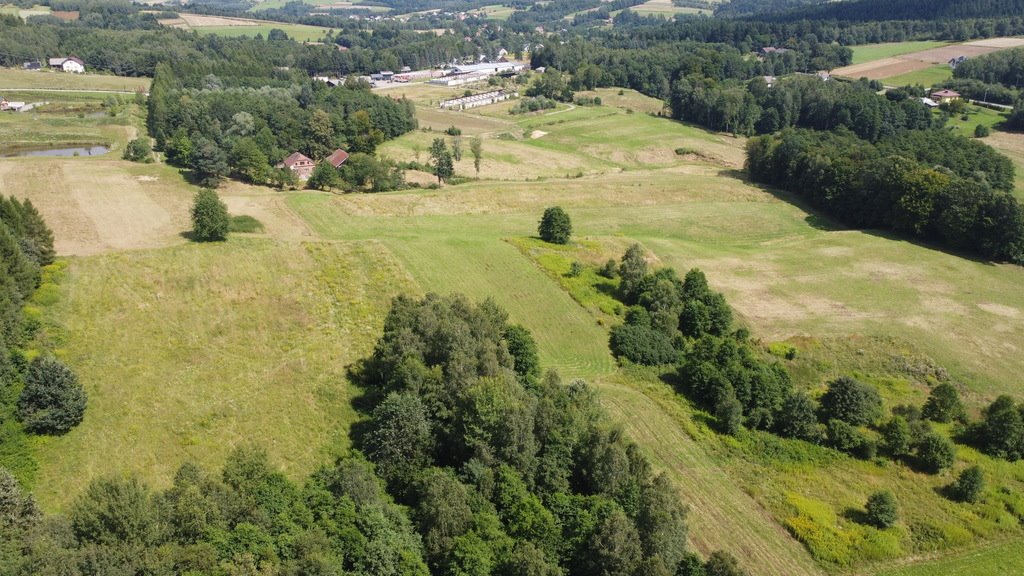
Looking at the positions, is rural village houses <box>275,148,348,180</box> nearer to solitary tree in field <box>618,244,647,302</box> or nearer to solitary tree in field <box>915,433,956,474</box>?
solitary tree in field <box>618,244,647,302</box>

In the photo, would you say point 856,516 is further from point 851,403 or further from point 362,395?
point 362,395

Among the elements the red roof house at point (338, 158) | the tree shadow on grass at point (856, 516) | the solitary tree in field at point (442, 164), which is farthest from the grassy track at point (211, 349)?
the red roof house at point (338, 158)

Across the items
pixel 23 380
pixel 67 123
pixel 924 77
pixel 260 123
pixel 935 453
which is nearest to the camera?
pixel 23 380

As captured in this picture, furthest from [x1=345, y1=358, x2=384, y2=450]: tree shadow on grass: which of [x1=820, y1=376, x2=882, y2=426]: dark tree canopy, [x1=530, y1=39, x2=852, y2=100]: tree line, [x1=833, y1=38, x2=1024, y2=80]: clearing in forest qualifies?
[x1=833, y1=38, x2=1024, y2=80]: clearing in forest

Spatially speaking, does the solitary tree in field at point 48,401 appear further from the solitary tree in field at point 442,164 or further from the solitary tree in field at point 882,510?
the solitary tree in field at point 442,164

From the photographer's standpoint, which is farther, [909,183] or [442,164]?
[442,164]

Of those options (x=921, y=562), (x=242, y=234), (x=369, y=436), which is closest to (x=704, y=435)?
(x=921, y=562)

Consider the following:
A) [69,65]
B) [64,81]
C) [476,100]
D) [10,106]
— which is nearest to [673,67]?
[476,100]
